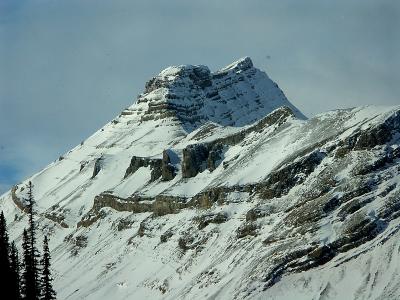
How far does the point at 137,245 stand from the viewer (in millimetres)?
150500

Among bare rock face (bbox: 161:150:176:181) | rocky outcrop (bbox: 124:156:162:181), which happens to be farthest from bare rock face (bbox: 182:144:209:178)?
rocky outcrop (bbox: 124:156:162:181)

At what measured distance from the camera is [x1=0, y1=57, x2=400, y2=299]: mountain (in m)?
106

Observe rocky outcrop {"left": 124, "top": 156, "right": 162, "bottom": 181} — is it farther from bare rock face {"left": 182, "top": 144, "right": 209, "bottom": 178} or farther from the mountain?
bare rock face {"left": 182, "top": 144, "right": 209, "bottom": 178}

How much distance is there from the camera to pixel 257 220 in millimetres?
124500

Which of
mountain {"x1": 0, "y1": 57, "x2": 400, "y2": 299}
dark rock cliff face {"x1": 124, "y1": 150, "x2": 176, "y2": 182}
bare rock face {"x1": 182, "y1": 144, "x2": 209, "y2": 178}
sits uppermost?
dark rock cliff face {"x1": 124, "y1": 150, "x2": 176, "y2": 182}

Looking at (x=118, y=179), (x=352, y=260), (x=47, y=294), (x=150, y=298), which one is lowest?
(x=352, y=260)

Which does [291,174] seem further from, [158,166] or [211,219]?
[158,166]

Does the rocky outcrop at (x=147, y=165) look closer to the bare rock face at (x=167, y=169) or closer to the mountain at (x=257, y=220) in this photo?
the mountain at (x=257, y=220)

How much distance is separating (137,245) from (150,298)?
2346 centimetres

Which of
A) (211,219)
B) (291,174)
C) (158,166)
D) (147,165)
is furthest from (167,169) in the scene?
(291,174)

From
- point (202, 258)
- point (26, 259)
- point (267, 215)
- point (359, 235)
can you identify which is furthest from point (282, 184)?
point (26, 259)

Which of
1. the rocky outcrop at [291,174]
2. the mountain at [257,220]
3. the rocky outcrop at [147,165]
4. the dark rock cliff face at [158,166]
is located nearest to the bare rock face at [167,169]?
the dark rock cliff face at [158,166]

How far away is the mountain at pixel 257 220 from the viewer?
106 metres

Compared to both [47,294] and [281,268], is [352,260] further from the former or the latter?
[47,294]
